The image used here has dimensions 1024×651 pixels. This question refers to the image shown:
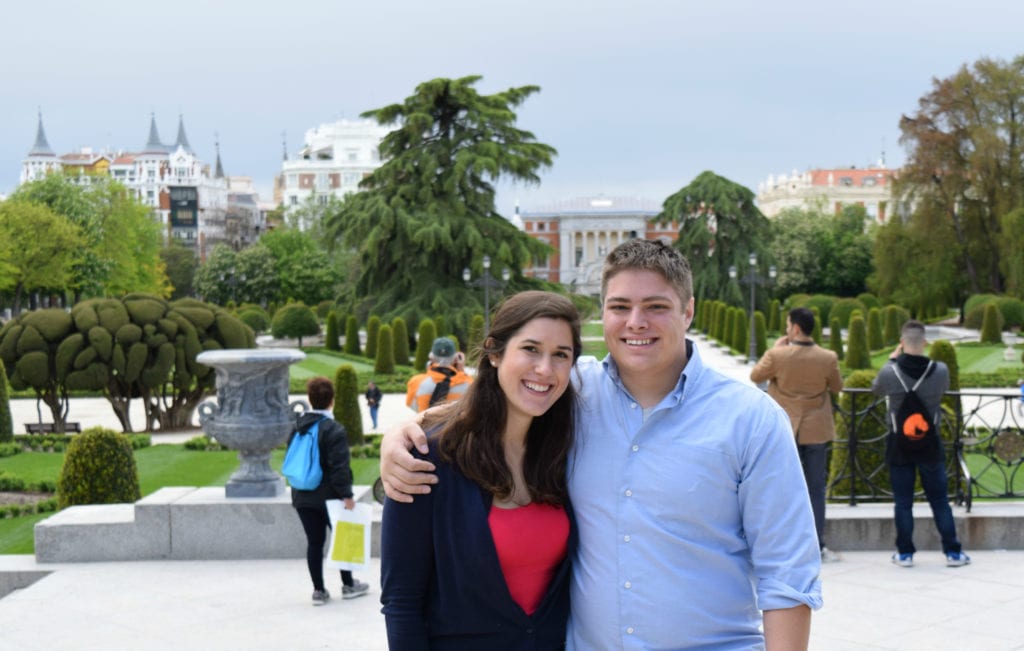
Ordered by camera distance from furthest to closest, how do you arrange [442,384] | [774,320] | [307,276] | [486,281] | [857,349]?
[307,276] < [774,320] < [486,281] < [857,349] < [442,384]

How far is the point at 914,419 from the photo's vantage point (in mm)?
6348

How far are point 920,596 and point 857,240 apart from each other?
57773 millimetres

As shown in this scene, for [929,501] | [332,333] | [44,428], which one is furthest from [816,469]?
[332,333]

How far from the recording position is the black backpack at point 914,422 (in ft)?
20.8

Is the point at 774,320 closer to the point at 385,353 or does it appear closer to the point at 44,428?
the point at 385,353

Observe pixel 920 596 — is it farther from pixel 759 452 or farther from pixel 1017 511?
pixel 759 452

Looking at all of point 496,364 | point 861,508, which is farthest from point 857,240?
point 496,364

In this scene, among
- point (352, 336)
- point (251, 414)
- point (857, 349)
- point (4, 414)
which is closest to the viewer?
point (251, 414)

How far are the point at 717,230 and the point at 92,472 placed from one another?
145ft

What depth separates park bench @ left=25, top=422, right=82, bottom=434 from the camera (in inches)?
674

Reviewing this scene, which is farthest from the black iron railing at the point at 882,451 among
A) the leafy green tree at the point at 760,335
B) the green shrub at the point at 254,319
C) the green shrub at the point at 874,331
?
the green shrub at the point at 254,319

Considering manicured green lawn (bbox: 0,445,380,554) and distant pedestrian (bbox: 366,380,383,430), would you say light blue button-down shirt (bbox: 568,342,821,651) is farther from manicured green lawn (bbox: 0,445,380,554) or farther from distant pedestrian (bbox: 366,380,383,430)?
distant pedestrian (bbox: 366,380,383,430)

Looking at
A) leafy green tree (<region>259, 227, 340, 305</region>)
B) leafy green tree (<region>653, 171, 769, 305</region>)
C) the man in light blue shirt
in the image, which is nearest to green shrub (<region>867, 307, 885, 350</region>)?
leafy green tree (<region>653, 171, 769, 305</region>)

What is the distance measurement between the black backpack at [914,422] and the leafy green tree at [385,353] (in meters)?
22.7
